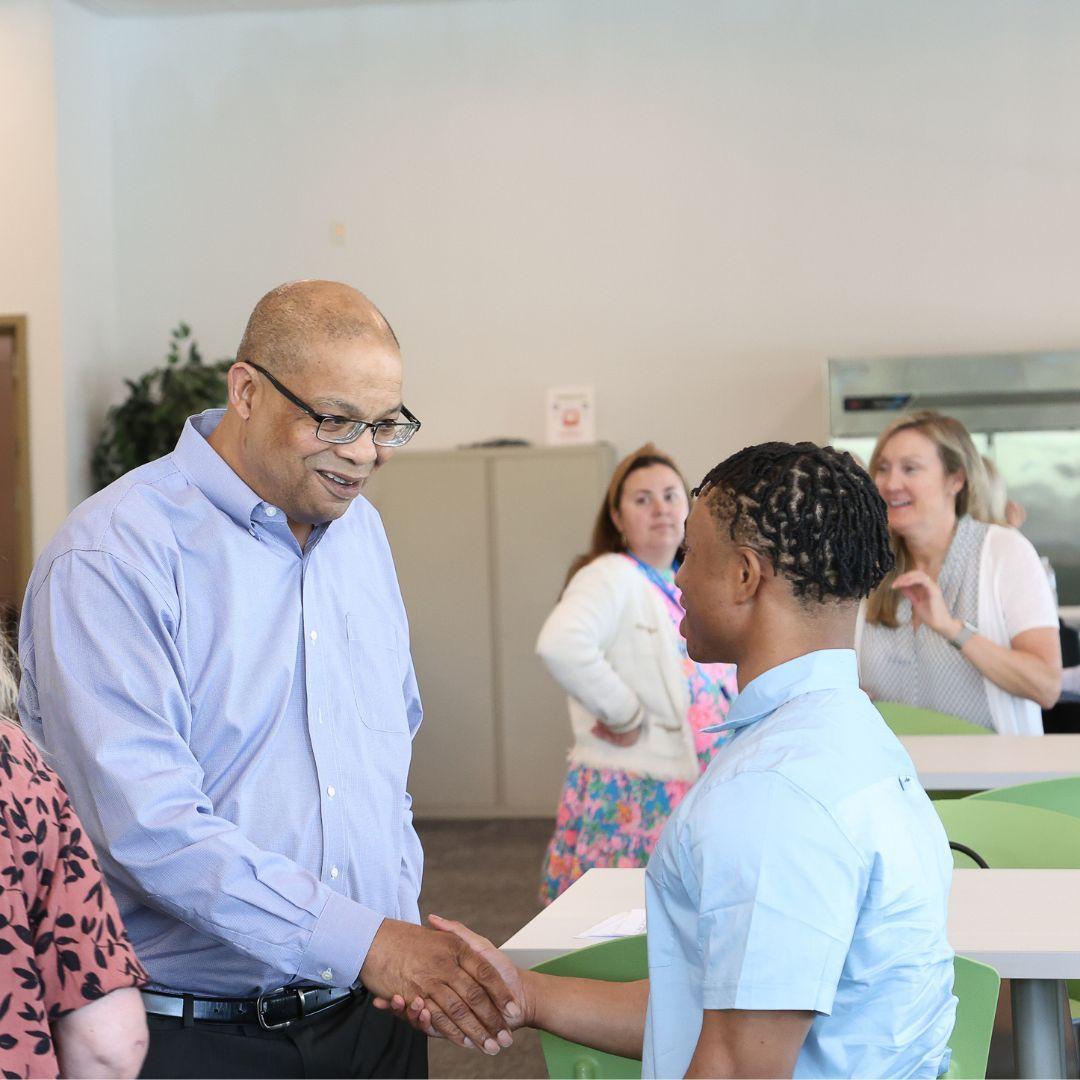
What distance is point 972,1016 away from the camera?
1858 millimetres

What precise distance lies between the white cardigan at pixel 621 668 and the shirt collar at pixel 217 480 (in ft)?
7.35

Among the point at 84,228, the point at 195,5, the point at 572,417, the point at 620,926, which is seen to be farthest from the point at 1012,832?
the point at 195,5

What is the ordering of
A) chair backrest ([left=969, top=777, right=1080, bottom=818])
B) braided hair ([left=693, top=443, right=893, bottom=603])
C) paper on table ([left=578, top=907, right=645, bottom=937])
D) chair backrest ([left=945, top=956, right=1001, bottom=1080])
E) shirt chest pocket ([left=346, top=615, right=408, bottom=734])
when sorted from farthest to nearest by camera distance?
chair backrest ([left=969, top=777, right=1080, bottom=818]) → paper on table ([left=578, top=907, right=645, bottom=937]) → shirt chest pocket ([left=346, top=615, right=408, bottom=734]) → chair backrest ([left=945, top=956, right=1001, bottom=1080]) → braided hair ([left=693, top=443, right=893, bottom=603])

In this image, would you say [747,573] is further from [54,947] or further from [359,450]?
[54,947]

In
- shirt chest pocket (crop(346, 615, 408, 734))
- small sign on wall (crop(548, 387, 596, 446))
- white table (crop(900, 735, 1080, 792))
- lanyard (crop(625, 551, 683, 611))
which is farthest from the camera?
small sign on wall (crop(548, 387, 596, 446))

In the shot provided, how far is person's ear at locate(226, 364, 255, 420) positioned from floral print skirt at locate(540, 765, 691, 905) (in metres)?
2.35

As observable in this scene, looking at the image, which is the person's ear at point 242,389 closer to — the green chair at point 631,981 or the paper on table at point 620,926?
the green chair at point 631,981

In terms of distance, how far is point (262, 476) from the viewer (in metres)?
1.97

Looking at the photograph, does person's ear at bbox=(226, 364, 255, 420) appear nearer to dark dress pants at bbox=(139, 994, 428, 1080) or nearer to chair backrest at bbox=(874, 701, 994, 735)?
dark dress pants at bbox=(139, 994, 428, 1080)

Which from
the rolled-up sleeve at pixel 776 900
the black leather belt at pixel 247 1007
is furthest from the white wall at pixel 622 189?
the rolled-up sleeve at pixel 776 900

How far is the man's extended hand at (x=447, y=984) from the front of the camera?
1.81 metres

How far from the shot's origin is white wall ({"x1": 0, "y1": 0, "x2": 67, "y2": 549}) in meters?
7.29

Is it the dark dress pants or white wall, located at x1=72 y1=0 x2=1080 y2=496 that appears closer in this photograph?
the dark dress pants

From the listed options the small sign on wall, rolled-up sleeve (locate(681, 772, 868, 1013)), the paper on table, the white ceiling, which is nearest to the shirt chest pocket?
the paper on table
